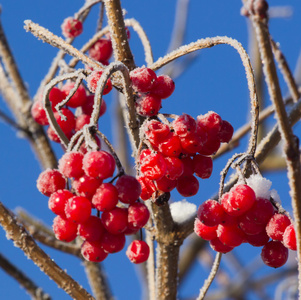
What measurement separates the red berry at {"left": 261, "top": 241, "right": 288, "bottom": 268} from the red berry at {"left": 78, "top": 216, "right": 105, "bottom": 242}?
12.3 inches

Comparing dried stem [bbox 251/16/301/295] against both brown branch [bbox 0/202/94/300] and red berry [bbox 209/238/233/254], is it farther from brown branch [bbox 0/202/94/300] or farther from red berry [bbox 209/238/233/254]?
brown branch [bbox 0/202/94/300]

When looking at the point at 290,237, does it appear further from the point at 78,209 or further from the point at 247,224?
the point at 78,209

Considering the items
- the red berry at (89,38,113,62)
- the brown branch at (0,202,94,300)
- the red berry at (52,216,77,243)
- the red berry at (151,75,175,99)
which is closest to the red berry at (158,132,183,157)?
the red berry at (151,75,175,99)

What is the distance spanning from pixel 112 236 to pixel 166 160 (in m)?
0.17

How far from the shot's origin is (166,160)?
37.3 inches

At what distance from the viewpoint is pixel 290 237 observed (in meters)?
0.88

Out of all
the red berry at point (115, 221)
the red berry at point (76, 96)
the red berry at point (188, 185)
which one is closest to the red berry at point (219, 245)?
the red berry at point (188, 185)

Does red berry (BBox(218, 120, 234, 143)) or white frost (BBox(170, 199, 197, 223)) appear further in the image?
white frost (BBox(170, 199, 197, 223))

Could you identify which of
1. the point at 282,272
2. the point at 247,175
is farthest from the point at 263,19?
the point at 282,272

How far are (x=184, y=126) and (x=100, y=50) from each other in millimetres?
673

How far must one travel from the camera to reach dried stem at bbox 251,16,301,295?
605mm

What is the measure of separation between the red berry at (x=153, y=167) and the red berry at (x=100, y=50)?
696 millimetres

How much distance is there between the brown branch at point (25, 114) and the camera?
202 cm

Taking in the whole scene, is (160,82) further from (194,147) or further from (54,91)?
(54,91)
